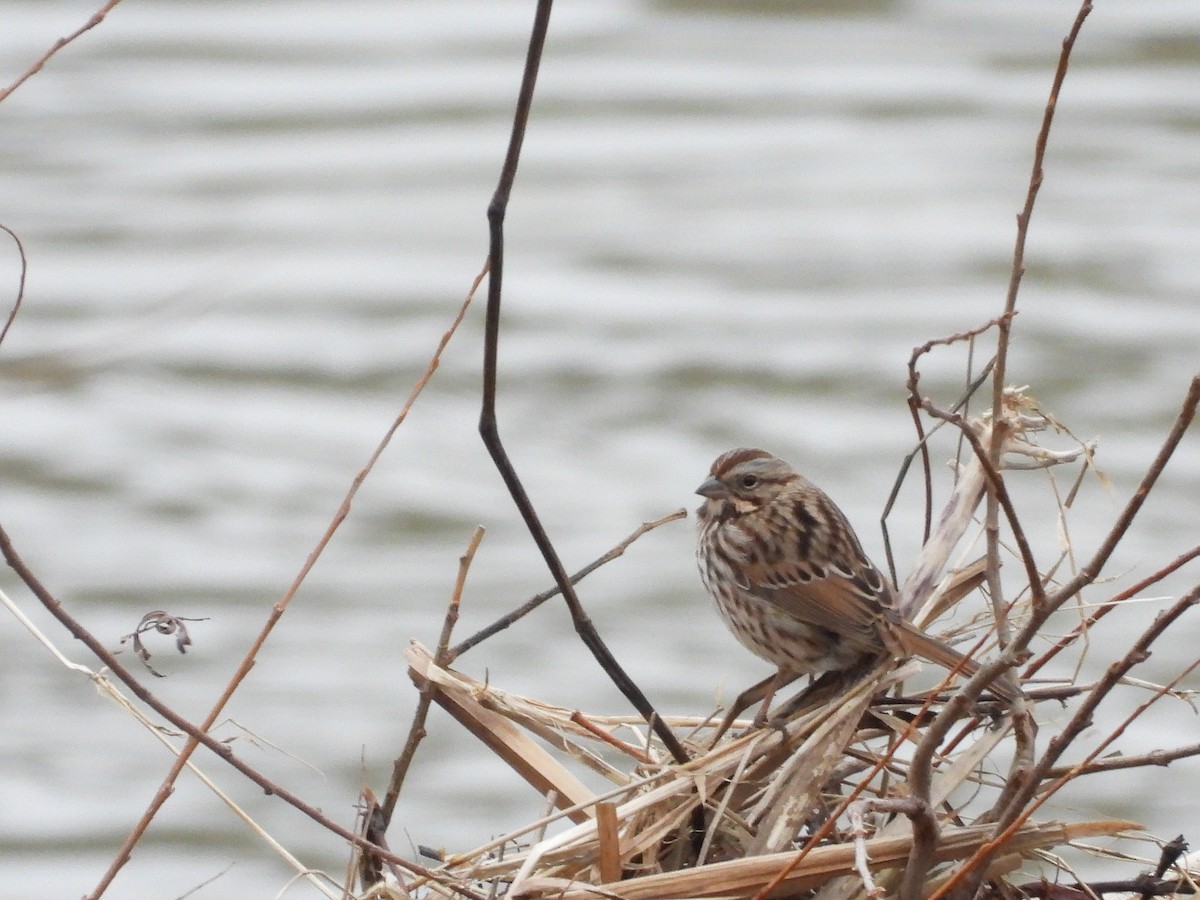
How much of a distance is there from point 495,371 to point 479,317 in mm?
10723

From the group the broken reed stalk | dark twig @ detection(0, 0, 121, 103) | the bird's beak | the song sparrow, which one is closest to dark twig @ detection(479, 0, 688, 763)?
the broken reed stalk

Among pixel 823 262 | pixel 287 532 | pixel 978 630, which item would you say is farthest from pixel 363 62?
pixel 978 630

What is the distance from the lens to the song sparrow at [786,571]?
197 inches

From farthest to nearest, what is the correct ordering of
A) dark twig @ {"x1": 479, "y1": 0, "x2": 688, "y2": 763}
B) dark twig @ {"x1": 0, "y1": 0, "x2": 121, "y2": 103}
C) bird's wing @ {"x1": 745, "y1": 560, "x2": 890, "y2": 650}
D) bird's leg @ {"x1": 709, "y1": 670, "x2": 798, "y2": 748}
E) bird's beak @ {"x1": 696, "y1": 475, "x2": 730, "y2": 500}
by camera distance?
bird's beak @ {"x1": 696, "y1": 475, "x2": 730, "y2": 500} → bird's wing @ {"x1": 745, "y1": 560, "x2": 890, "y2": 650} → bird's leg @ {"x1": 709, "y1": 670, "x2": 798, "y2": 748} → dark twig @ {"x1": 0, "y1": 0, "x2": 121, "y2": 103} → dark twig @ {"x1": 479, "y1": 0, "x2": 688, "y2": 763}

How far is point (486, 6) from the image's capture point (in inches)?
793

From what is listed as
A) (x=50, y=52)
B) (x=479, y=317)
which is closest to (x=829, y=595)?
(x=50, y=52)

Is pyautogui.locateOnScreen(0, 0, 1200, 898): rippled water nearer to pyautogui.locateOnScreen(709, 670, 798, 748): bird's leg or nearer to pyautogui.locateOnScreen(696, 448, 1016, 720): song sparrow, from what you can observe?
pyautogui.locateOnScreen(696, 448, 1016, 720): song sparrow

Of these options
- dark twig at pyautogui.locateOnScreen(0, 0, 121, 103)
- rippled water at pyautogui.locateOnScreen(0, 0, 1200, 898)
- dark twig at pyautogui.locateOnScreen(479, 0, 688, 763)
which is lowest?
rippled water at pyautogui.locateOnScreen(0, 0, 1200, 898)

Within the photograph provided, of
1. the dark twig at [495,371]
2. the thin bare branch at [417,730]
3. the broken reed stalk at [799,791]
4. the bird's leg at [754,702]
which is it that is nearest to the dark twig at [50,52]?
the dark twig at [495,371]

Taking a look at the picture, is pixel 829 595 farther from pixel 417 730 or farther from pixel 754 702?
pixel 417 730

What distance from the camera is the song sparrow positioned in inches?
197

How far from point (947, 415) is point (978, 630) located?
4.08 feet

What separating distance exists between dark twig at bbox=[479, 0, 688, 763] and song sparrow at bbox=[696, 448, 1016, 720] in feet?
3.04

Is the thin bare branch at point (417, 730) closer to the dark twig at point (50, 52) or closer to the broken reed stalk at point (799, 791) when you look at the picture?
the broken reed stalk at point (799, 791)
